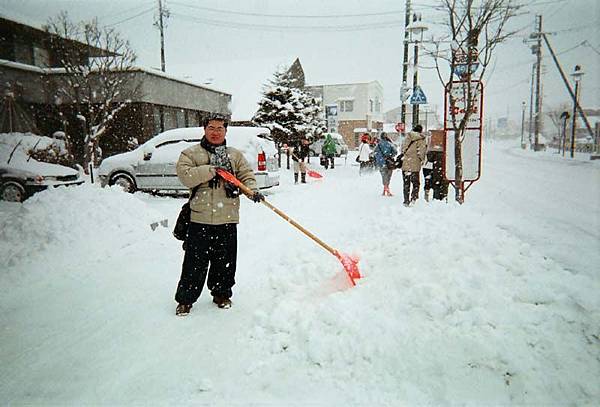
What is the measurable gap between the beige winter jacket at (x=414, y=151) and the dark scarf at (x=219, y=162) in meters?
5.28

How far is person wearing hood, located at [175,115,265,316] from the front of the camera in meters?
3.24

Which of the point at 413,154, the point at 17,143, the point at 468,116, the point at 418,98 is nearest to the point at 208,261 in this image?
the point at 17,143

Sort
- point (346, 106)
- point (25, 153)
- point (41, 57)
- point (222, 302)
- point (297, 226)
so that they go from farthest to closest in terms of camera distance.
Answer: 1. point (346, 106)
2. point (25, 153)
3. point (297, 226)
4. point (222, 302)
5. point (41, 57)

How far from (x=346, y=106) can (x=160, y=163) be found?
125 feet

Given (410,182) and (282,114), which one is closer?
(410,182)

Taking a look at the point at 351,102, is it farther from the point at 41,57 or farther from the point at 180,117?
the point at 41,57

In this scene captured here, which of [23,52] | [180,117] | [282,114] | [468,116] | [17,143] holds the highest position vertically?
[282,114]

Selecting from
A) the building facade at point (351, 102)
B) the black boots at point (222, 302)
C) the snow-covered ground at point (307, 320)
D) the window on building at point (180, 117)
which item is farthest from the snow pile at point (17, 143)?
the building facade at point (351, 102)

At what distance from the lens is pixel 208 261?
3.36 m

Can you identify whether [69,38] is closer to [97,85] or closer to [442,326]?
[97,85]

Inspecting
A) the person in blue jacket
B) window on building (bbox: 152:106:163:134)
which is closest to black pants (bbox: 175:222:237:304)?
the person in blue jacket

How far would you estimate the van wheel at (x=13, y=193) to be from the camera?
4723 mm

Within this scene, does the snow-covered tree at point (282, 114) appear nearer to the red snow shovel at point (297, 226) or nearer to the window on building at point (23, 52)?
the red snow shovel at point (297, 226)

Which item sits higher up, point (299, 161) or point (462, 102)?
point (462, 102)
